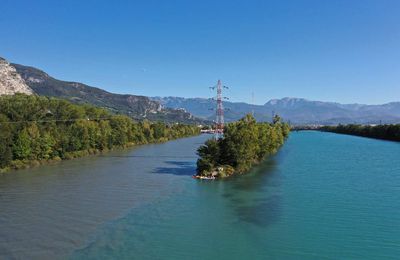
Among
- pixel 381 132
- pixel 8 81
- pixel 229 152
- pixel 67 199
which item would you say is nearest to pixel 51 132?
pixel 229 152

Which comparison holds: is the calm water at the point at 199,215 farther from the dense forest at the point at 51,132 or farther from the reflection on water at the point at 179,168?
the dense forest at the point at 51,132

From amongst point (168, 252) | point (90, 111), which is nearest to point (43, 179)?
point (168, 252)

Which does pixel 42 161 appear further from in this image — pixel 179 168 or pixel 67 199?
pixel 67 199

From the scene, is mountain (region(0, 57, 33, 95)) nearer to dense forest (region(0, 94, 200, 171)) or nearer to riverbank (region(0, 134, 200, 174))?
dense forest (region(0, 94, 200, 171))

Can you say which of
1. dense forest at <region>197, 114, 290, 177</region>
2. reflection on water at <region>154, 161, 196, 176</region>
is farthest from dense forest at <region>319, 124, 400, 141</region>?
dense forest at <region>197, 114, 290, 177</region>

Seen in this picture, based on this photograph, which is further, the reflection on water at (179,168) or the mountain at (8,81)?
the mountain at (8,81)

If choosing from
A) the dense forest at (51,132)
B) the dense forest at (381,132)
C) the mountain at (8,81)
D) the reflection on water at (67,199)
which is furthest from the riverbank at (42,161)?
the dense forest at (381,132)
